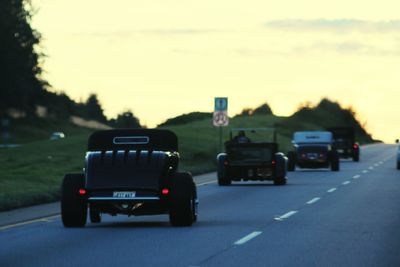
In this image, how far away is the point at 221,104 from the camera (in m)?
43.2


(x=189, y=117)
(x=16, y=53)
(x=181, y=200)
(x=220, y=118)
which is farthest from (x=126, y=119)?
(x=181, y=200)

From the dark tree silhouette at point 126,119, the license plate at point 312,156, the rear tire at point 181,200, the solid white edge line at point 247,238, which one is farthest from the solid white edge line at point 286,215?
the dark tree silhouette at point 126,119

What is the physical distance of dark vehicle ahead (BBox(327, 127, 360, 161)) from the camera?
6353cm

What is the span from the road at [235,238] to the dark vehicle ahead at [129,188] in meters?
0.33

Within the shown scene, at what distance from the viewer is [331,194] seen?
28188mm

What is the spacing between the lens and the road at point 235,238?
12906 mm

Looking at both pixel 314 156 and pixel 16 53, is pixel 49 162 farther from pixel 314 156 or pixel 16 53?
pixel 16 53

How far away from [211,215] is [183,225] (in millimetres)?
3021

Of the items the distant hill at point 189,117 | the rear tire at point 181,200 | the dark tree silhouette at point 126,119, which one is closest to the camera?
the rear tire at point 181,200

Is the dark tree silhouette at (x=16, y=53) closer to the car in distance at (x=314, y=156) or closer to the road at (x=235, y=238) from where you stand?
the car in distance at (x=314, y=156)

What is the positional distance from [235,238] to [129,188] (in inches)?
102

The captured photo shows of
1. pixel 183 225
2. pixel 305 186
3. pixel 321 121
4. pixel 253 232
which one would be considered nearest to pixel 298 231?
pixel 253 232

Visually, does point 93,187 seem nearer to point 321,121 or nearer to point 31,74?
point 31,74

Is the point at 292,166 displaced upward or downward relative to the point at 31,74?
downward
